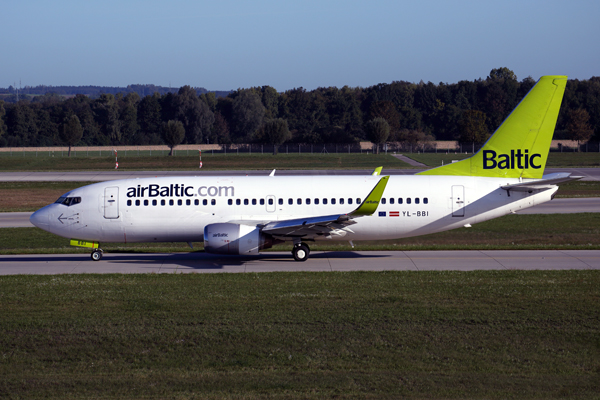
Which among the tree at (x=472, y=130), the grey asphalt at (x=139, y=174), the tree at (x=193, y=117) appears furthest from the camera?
the tree at (x=193, y=117)

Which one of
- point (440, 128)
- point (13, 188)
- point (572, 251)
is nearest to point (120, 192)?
point (572, 251)

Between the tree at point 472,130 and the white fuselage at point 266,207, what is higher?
the tree at point 472,130

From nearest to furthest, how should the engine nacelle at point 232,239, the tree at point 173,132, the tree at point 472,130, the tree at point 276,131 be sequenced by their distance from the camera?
the engine nacelle at point 232,239
the tree at point 173,132
the tree at point 276,131
the tree at point 472,130

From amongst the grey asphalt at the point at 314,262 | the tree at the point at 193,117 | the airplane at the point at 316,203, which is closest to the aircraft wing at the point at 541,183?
the airplane at the point at 316,203

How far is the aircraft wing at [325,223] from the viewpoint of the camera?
22.4 m

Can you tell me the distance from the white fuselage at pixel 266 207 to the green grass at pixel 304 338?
505 cm

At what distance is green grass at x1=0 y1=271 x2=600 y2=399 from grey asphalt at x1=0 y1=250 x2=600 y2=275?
3.01 meters

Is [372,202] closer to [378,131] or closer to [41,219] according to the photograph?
[41,219]

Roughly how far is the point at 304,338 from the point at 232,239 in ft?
32.0

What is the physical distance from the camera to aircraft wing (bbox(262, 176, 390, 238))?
22.4 metres

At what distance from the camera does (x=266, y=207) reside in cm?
2453

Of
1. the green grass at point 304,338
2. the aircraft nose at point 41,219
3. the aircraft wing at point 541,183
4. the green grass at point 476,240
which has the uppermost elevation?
the aircraft wing at point 541,183

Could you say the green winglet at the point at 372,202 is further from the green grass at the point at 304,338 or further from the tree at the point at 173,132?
the tree at the point at 173,132

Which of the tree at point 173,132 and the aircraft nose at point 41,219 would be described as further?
the tree at point 173,132
